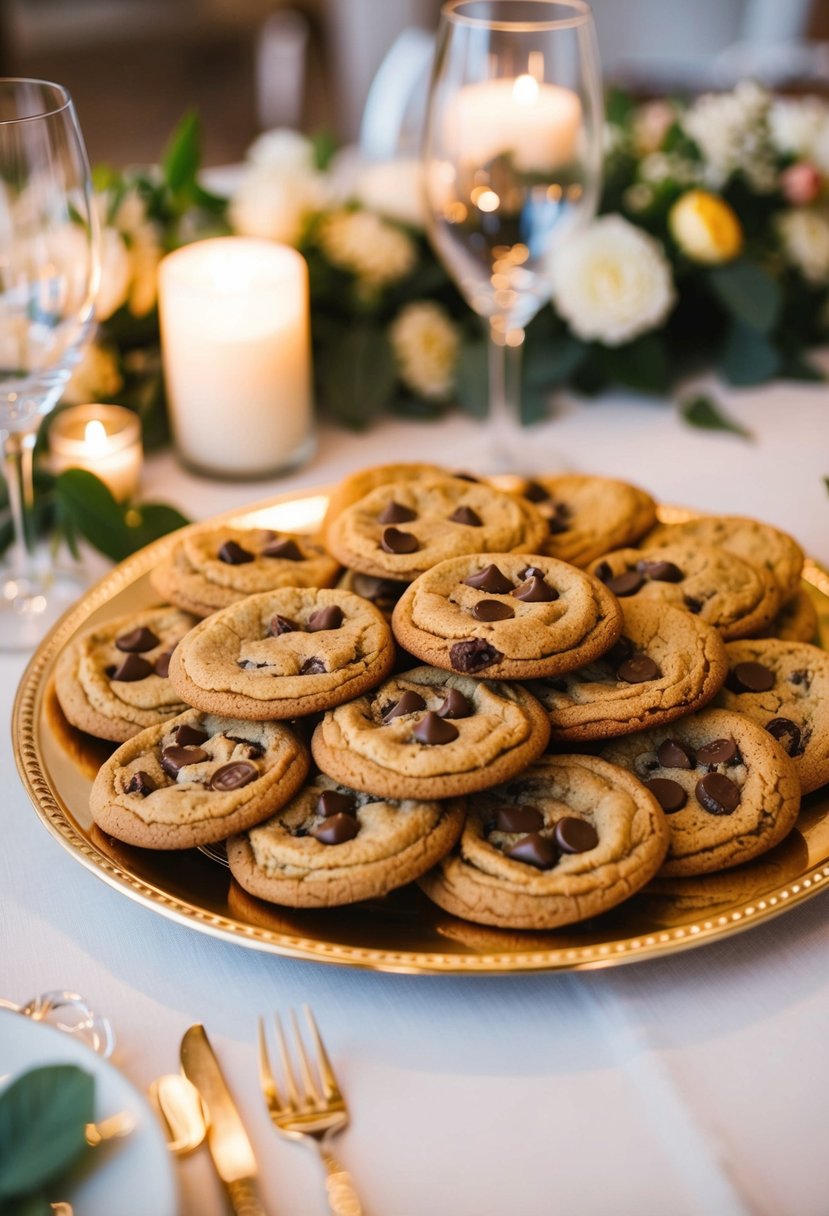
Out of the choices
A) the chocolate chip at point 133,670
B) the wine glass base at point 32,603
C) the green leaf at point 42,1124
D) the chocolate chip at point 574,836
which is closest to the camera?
the green leaf at point 42,1124

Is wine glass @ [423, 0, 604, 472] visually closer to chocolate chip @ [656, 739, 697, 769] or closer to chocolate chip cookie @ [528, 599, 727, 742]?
chocolate chip cookie @ [528, 599, 727, 742]

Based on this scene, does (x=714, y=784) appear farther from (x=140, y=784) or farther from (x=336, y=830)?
(x=140, y=784)

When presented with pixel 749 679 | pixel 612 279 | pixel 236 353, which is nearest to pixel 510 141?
pixel 612 279

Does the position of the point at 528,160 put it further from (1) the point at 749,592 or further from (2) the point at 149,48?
(2) the point at 149,48

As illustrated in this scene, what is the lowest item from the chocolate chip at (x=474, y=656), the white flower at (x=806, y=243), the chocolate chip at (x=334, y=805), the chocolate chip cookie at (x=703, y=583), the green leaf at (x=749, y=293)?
the chocolate chip at (x=334, y=805)

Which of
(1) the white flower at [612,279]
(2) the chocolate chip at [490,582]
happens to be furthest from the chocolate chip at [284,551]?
(1) the white flower at [612,279]

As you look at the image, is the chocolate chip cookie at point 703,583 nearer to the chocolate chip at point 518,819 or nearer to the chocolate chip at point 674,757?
the chocolate chip at point 674,757

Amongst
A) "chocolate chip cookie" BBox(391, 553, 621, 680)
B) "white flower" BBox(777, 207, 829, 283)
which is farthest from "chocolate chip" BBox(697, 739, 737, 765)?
"white flower" BBox(777, 207, 829, 283)

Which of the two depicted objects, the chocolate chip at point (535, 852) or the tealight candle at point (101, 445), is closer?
the chocolate chip at point (535, 852)
